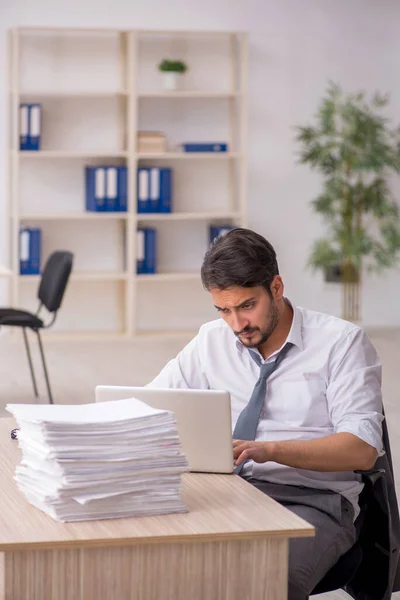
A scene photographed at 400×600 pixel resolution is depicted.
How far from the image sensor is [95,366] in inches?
262

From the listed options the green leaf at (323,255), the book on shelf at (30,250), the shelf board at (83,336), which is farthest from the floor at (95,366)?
the green leaf at (323,255)

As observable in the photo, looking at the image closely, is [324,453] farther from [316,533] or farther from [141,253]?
[141,253]

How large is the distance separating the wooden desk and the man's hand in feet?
0.83

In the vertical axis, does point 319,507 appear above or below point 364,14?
below

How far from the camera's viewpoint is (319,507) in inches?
86.5

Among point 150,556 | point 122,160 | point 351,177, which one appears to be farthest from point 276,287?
point 351,177

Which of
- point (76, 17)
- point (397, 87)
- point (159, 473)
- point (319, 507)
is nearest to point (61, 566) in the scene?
point (159, 473)

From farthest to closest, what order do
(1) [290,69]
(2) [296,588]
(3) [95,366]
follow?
1. (1) [290,69]
2. (3) [95,366]
3. (2) [296,588]

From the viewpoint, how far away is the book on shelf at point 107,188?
24.9 feet

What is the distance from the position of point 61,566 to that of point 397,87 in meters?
7.13

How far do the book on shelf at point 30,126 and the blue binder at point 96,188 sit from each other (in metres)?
0.43

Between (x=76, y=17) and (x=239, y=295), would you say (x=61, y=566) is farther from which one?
(x=76, y=17)

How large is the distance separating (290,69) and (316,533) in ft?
21.0

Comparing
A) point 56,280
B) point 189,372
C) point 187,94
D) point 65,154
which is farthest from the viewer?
point 187,94
